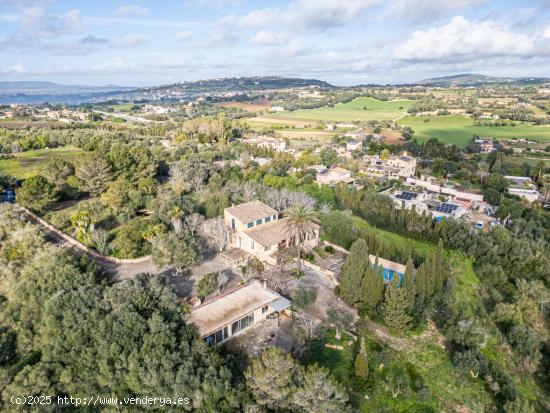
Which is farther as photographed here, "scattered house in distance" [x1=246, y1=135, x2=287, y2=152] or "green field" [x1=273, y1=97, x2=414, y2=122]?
"green field" [x1=273, y1=97, x2=414, y2=122]

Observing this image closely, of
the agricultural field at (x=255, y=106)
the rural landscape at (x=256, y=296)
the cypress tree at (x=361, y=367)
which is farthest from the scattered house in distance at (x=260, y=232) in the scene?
the agricultural field at (x=255, y=106)

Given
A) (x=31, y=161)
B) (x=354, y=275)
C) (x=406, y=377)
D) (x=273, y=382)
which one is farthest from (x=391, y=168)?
(x=31, y=161)

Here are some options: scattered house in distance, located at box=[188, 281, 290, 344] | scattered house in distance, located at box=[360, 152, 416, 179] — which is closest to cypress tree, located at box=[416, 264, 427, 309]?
scattered house in distance, located at box=[188, 281, 290, 344]

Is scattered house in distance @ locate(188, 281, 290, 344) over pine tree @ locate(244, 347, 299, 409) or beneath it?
beneath

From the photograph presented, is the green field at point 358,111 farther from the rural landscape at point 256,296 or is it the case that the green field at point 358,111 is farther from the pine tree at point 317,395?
the pine tree at point 317,395

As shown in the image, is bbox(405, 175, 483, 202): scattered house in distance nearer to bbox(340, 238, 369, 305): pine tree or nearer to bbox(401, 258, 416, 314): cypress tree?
bbox(401, 258, 416, 314): cypress tree

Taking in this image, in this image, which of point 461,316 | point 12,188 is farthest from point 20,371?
point 12,188
